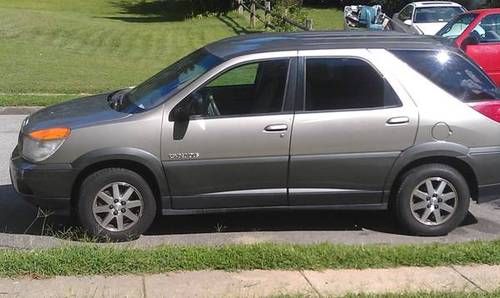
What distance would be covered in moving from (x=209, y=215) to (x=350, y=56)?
1.97 meters

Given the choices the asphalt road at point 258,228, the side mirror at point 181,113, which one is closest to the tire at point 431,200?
the asphalt road at point 258,228

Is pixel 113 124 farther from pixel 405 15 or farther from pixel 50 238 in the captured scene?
pixel 405 15

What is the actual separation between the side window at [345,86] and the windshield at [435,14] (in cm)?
1840

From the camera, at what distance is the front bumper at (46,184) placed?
5.70m

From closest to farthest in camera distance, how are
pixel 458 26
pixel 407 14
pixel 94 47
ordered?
pixel 458 26
pixel 94 47
pixel 407 14

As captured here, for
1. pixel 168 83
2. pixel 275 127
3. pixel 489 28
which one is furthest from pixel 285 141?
pixel 489 28

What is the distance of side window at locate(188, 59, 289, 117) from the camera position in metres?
5.88

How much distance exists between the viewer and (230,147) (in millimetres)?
5773

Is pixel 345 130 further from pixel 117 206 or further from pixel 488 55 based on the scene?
pixel 488 55

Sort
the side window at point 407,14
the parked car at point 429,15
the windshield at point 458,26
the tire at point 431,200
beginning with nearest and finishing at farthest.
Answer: the tire at point 431,200
the windshield at point 458,26
the parked car at point 429,15
the side window at point 407,14

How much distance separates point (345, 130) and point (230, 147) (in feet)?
3.15

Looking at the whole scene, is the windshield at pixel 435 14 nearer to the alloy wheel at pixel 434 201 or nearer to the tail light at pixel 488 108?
the tail light at pixel 488 108

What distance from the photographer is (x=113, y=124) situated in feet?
18.8

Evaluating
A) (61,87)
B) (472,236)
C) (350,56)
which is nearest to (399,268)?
(472,236)
